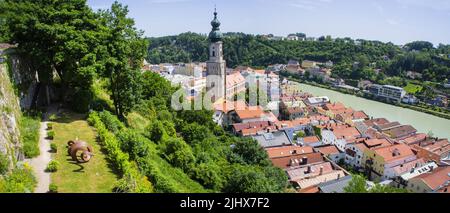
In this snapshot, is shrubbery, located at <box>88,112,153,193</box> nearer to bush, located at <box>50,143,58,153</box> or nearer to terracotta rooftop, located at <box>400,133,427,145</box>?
bush, located at <box>50,143,58,153</box>

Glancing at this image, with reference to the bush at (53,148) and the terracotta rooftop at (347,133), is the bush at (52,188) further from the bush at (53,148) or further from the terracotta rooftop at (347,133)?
the terracotta rooftop at (347,133)

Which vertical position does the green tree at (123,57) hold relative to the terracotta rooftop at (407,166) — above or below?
above

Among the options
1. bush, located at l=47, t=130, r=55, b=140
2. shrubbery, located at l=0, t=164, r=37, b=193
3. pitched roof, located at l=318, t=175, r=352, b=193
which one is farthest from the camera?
pitched roof, located at l=318, t=175, r=352, b=193

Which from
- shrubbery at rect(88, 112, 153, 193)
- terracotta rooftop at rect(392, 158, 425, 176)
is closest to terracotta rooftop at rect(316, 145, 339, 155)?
terracotta rooftop at rect(392, 158, 425, 176)

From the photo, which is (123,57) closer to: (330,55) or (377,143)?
(377,143)

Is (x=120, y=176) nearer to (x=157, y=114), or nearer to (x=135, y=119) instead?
(x=135, y=119)

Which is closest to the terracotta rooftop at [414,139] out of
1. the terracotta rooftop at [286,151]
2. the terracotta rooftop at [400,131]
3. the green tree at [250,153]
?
the terracotta rooftop at [400,131]
